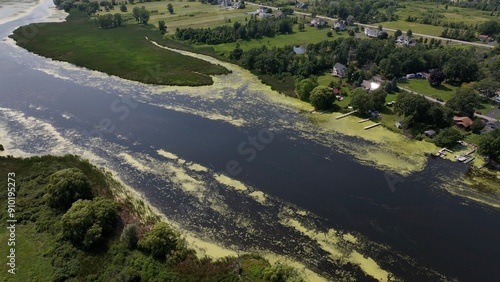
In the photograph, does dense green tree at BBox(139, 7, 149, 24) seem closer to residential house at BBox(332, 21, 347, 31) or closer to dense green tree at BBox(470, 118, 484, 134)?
residential house at BBox(332, 21, 347, 31)

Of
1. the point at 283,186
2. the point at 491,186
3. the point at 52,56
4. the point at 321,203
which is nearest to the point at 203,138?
the point at 283,186

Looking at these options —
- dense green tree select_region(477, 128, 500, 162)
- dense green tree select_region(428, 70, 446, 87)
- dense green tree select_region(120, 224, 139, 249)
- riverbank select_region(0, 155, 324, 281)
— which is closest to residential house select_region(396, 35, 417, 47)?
dense green tree select_region(428, 70, 446, 87)

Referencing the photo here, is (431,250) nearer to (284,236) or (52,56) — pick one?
(284,236)

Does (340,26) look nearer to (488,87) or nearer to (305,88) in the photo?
(488,87)

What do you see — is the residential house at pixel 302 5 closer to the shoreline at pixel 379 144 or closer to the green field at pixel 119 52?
the green field at pixel 119 52

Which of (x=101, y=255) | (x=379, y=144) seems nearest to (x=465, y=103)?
(x=379, y=144)
